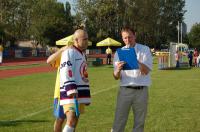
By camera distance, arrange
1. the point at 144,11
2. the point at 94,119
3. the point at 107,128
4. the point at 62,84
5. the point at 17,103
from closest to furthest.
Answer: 1. the point at 62,84
2. the point at 107,128
3. the point at 94,119
4. the point at 17,103
5. the point at 144,11

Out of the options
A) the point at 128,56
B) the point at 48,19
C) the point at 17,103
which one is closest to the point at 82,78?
the point at 128,56

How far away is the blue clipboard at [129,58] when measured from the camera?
8.09 m

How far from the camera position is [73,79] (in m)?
7.55

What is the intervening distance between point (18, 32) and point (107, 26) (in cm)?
1764

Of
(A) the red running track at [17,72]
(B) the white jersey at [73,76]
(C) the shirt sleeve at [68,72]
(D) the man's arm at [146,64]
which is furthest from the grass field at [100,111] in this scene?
(A) the red running track at [17,72]

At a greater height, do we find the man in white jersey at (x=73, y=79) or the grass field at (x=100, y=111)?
the man in white jersey at (x=73, y=79)

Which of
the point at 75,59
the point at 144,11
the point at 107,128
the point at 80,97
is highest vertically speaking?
the point at 144,11

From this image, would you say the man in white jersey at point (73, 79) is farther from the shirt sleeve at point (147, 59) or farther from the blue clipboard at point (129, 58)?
the shirt sleeve at point (147, 59)

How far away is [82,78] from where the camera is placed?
25.4 feet

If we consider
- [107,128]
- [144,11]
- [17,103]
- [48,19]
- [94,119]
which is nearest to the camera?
[107,128]

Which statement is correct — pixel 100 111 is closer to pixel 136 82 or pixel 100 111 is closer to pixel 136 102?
pixel 136 102

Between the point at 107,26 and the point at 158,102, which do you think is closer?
the point at 158,102

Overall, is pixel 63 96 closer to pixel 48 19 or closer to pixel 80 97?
pixel 80 97

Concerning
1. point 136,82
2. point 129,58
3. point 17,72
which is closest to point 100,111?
point 136,82
